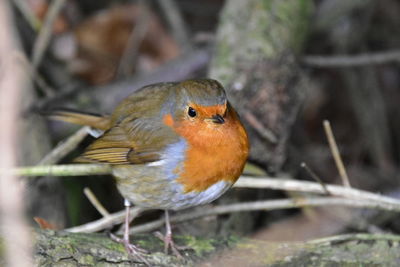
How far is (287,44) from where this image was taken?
145 inches

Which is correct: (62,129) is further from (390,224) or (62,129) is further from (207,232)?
(390,224)

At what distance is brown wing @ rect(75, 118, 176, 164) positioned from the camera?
2803 millimetres

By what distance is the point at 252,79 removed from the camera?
3.47 m

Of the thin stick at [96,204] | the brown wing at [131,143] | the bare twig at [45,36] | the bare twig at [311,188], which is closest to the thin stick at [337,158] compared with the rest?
the bare twig at [311,188]

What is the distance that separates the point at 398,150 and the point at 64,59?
2.79 metres

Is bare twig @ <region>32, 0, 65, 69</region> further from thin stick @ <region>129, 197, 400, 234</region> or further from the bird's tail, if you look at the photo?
thin stick @ <region>129, 197, 400, 234</region>

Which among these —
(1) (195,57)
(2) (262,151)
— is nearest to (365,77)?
(1) (195,57)

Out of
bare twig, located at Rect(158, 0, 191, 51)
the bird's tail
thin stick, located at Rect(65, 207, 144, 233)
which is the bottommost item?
thin stick, located at Rect(65, 207, 144, 233)

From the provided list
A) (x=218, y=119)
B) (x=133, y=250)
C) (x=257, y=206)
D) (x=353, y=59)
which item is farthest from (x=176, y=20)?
(x=133, y=250)

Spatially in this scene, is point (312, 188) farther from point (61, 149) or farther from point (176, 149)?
point (61, 149)

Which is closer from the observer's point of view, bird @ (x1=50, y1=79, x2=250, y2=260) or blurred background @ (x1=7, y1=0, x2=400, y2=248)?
bird @ (x1=50, y1=79, x2=250, y2=260)

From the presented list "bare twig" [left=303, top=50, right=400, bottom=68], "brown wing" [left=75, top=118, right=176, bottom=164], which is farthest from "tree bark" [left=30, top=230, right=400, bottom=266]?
"bare twig" [left=303, top=50, right=400, bottom=68]

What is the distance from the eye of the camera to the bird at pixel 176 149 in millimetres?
2643

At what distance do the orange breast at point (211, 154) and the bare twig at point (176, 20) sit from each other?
6.70ft
